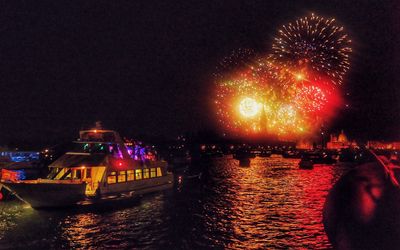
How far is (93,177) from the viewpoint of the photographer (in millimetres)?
36656

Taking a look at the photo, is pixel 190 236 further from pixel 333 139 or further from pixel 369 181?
pixel 333 139

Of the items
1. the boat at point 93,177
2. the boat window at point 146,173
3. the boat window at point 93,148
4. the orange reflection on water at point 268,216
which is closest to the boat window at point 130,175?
the boat at point 93,177

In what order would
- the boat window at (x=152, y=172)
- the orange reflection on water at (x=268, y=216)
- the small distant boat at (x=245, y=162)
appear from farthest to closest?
the small distant boat at (x=245, y=162) < the boat window at (x=152, y=172) < the orange reflection on water at (x=268, y=216)

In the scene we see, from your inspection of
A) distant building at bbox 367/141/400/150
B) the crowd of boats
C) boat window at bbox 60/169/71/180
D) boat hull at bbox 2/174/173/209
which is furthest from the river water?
distant building at bbox 367/141/400/150

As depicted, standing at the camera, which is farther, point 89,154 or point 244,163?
point 244,163

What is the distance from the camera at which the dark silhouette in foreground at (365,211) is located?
3.92 meters

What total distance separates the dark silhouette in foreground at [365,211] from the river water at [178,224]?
19675 millimetres

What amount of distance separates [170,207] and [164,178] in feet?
28.1

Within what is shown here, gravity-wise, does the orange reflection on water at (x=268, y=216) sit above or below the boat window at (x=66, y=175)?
below

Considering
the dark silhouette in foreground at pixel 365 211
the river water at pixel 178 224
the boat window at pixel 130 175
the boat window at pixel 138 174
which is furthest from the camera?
the boat window at pixel 138 174

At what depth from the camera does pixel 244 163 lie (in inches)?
3656

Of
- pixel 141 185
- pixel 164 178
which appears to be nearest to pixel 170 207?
pixel 141 185

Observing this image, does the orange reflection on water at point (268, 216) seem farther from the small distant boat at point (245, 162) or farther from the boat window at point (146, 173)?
the small distant boat at point (245, 162)

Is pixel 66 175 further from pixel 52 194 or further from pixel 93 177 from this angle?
pixel 52 194
